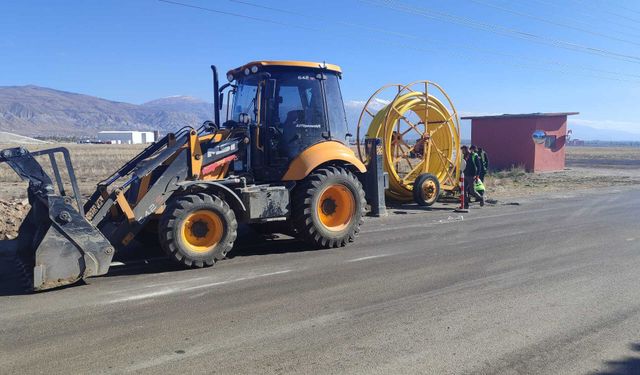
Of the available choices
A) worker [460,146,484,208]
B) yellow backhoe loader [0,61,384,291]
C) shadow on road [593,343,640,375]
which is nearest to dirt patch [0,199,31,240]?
yellow backhoe loader [0,61,384,291]

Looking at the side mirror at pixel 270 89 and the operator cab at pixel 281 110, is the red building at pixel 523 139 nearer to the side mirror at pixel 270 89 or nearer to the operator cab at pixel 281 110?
the operator cab at pixel 281 110

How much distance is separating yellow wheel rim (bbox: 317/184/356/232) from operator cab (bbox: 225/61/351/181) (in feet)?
2.72

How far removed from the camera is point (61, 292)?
618 centimetres

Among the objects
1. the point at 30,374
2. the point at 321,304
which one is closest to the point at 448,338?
the point at 321,304

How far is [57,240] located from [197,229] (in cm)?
181

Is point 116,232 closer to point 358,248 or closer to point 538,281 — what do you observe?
point 358,248

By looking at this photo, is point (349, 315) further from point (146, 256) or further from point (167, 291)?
point (146, 256)

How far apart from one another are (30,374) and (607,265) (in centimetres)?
711

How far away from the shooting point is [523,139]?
90.0 feet

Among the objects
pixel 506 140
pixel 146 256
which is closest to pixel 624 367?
pixel 146 256

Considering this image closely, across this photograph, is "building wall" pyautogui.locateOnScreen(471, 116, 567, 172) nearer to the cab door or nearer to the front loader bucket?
the cab door

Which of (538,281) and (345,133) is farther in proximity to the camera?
(345,133)

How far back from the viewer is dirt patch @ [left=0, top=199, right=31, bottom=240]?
9.58m

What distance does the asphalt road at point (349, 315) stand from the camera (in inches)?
171
